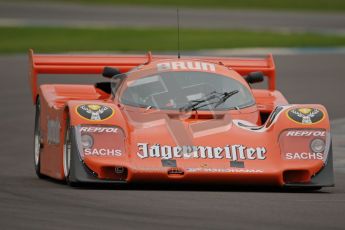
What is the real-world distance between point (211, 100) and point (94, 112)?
1.35 m

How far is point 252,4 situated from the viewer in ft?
189

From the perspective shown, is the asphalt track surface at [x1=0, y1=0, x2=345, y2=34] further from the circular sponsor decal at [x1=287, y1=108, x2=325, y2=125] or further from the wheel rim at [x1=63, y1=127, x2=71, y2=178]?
the wheel rim at [x1=63, y1=127, x2=71, y2=178]

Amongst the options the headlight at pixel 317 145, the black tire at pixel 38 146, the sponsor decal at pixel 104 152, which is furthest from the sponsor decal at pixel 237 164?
the black tire at pixel 38 146

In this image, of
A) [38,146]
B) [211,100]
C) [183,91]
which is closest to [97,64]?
[38,146]

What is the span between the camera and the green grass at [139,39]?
33.8 meters

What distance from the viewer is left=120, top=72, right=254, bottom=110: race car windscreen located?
12320mm

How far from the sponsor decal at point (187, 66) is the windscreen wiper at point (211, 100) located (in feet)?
1.41

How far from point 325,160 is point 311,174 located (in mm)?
194

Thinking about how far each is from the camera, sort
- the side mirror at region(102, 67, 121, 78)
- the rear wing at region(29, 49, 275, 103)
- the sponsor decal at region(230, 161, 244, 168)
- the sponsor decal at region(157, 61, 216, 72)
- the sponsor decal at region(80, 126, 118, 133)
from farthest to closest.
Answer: the rear wing at region(29, 49, 275, 103), the side mirror at region(102, 67, 121, 78), the sponsor decal at region(157, 61, 216, 72), the sponsor decal at region(80, 126, 118, 133), the sponsor decal at region(230, 161, 244, 168)

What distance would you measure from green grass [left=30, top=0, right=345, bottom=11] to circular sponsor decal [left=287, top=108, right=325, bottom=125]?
143 feet

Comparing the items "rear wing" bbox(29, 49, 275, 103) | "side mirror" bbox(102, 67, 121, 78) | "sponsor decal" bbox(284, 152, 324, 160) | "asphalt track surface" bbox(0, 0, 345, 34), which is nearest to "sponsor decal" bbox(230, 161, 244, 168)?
"sponsor decal" bbox(284, 152, 324, 160)

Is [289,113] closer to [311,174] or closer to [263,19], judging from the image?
[311,174]

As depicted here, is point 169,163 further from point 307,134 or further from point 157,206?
point 157,206

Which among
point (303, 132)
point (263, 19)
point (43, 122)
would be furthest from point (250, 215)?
point (263, 19)
